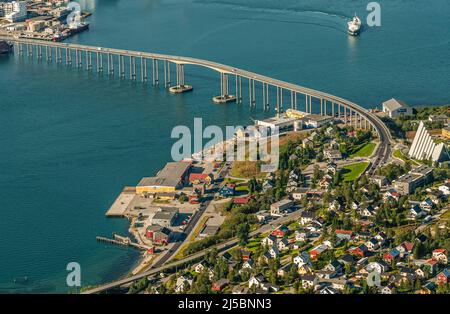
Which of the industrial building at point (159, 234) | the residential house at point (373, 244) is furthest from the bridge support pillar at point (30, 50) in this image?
the residential house at point (373, 244)

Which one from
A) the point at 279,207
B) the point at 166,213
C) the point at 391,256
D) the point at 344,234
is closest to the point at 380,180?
the point at 279,207

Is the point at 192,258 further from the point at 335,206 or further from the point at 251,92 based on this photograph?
the point at 251,92

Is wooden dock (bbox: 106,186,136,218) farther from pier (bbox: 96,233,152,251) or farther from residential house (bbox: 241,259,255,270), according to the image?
residential house (bbox: 241,259,255,270)

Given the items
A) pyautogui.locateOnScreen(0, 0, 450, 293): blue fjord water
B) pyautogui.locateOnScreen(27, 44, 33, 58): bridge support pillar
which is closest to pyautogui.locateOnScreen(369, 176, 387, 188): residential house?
pyautogui.locateOnScreen(0, 0, 450, 293): blue fjord water

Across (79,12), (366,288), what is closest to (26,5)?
(79,12)

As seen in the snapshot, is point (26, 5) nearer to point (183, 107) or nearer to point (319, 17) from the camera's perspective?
point (319, 17)

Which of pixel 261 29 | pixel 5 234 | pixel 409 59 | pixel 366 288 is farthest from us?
pixel 261 29
